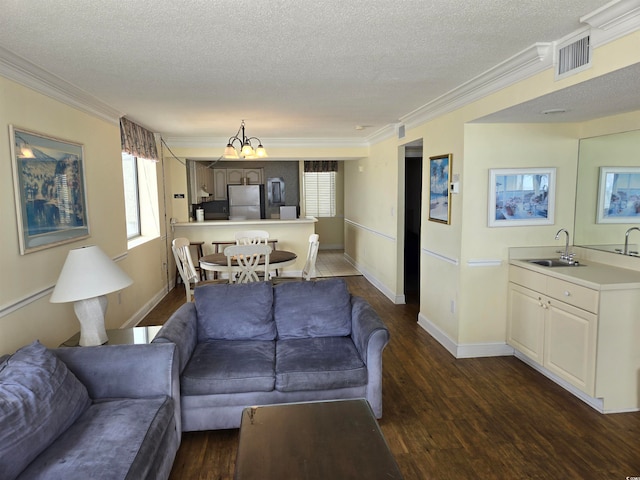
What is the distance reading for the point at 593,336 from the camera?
280 centimetres

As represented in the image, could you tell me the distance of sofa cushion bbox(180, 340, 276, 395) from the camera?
2.53m

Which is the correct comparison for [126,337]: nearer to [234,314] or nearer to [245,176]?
[234,314]

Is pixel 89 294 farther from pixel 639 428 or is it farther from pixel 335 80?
pixel 639 428

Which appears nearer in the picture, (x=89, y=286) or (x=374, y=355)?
(x=89, y=286)

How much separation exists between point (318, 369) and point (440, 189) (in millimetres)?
2372

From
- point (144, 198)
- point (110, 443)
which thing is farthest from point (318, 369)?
point (144, 198)

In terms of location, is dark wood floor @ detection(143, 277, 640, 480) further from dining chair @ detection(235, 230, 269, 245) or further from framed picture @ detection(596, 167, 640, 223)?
dining chair @ detection(235, 230, 269, 245)

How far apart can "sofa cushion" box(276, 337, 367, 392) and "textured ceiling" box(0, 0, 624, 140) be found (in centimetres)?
192

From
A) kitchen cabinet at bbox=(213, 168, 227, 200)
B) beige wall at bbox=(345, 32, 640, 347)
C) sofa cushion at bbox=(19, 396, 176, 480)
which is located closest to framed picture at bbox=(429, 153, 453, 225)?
beige wall at bbox=(345, 32, 640, 347)

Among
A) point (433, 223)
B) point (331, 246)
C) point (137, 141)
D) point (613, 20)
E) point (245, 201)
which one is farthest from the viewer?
point (331, 246)

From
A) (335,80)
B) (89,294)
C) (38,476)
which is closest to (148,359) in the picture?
(89,294)

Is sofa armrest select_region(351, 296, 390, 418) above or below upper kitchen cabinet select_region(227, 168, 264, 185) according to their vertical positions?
below

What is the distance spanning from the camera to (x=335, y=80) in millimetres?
3143

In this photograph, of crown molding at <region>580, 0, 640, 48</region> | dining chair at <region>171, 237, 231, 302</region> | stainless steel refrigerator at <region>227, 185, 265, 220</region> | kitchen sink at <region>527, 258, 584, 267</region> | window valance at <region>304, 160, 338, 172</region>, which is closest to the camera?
crown molding at <region>580, 0, 640, 48</region>
